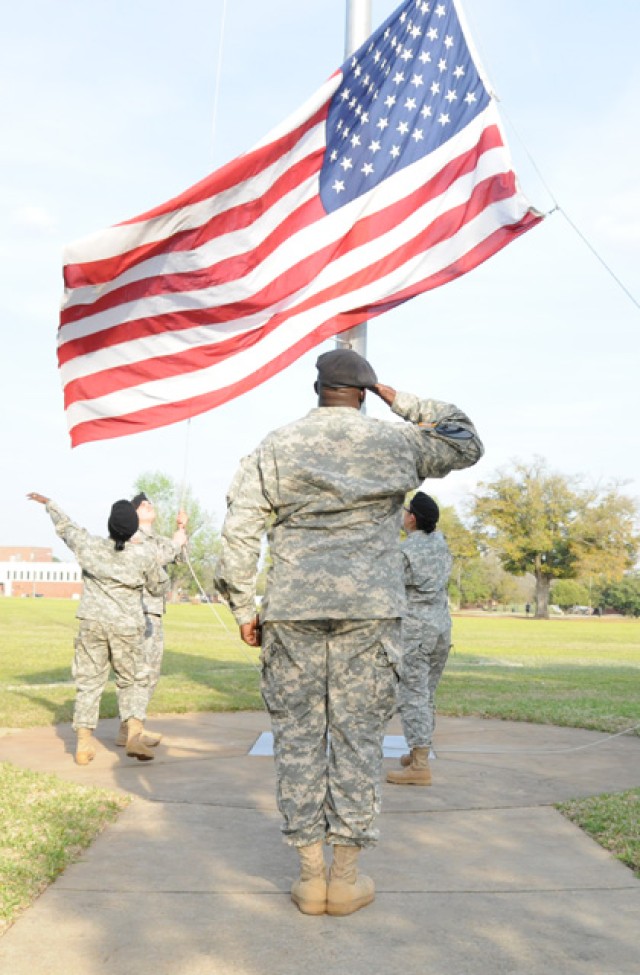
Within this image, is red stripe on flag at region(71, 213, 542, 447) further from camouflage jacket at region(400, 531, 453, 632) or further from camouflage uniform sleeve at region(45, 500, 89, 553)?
camouflage jacket at region(400, 531, 453, 632)

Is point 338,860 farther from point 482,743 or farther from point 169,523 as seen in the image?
point 169,523

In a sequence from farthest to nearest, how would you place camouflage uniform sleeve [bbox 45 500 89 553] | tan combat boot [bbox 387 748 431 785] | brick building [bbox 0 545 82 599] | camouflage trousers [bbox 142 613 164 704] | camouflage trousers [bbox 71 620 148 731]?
brick building [bbox 0 545 82 599] < camouflage trousers [bbox 142 613 164 704] < camouflage uniform sleeve [bbox 45 500 89 553] < camouflage trousers [bbox 71 620 148 731] < tan combat boot [bbox 387 748 431 785]

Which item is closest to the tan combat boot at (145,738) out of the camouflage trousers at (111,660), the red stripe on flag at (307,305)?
the camouflage trousers at (111,660)

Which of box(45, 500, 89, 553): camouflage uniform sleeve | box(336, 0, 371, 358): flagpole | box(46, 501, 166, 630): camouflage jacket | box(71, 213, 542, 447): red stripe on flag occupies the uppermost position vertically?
box(336, 0, 371, 358): flagpole

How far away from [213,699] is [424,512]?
5135 mm

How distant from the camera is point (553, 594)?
105 metres

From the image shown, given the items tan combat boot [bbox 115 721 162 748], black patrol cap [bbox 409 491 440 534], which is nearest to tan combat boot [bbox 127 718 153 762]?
tan combat boot [bbox 115 721 162 748]

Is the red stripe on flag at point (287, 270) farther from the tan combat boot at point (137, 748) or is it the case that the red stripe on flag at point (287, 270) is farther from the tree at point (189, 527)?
the tree at point (189, 527)

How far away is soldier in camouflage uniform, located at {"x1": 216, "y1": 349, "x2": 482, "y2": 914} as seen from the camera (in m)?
3.82

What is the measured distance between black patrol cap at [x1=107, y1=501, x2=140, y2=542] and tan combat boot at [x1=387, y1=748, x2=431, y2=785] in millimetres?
2574

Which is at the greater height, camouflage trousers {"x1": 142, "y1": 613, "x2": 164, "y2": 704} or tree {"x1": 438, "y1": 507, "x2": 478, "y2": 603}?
tree {"x1": 438, "y1": 507, "x2": 478, "y2": 603}

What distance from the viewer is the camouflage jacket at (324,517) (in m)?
3.87

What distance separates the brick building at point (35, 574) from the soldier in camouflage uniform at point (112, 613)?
389 ft

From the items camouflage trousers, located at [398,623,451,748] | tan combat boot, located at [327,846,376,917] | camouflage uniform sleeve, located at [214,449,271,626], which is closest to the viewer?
tan combat boot, located at [327,846,376,917]
